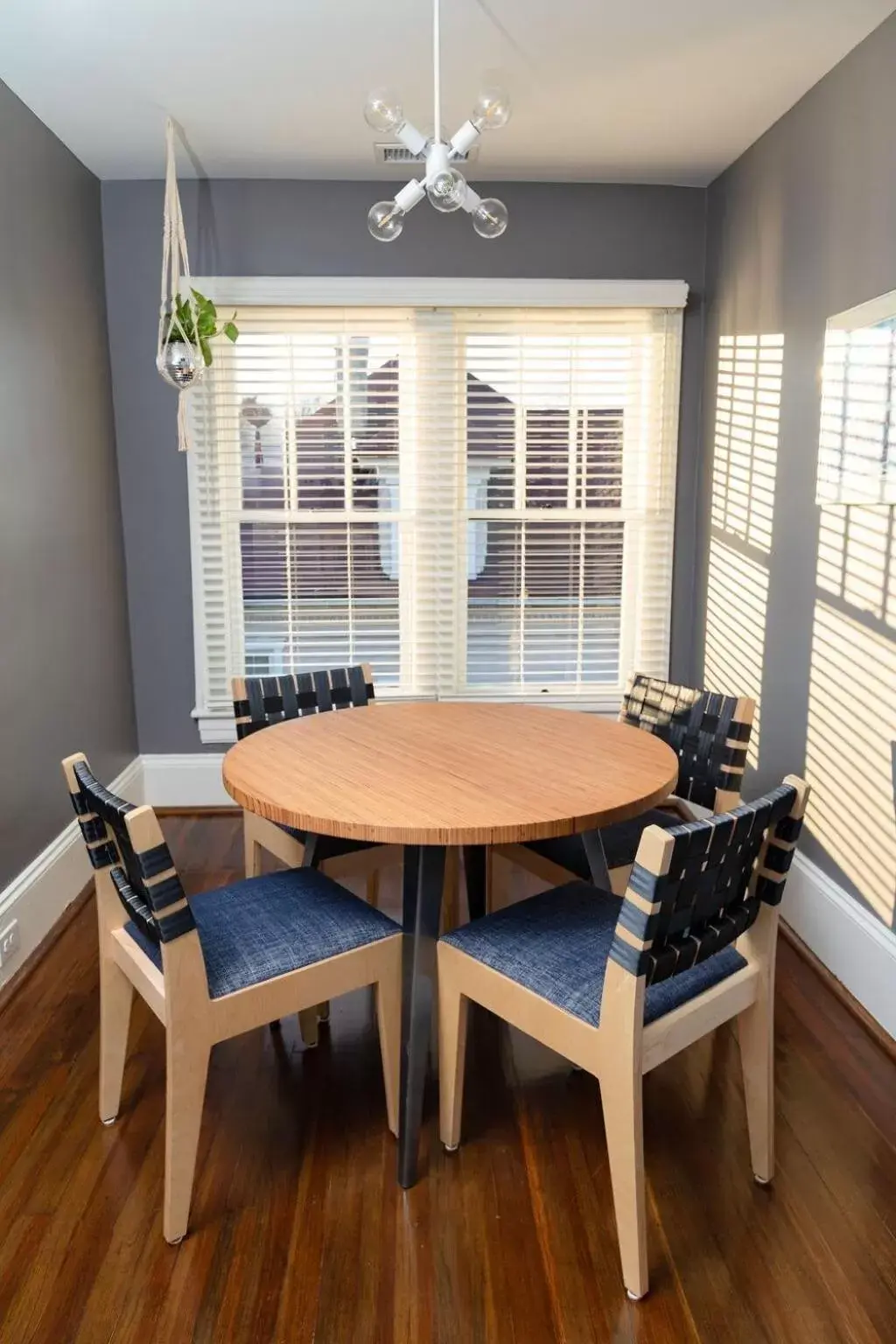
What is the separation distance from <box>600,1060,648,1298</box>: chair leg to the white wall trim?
2.92 metres

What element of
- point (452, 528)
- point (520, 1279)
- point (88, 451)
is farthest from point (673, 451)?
point (520, 1279)

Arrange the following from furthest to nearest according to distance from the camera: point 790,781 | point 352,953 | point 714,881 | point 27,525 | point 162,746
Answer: point 162,746
point 27,525
point 352,953
point 790,781
point 714,881

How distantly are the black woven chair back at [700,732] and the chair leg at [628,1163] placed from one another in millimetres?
962

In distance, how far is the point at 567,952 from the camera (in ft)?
5.44

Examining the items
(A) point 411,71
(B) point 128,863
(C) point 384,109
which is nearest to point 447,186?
(C) point 384,109

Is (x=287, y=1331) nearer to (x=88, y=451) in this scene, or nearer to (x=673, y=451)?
(x=88, y=451)

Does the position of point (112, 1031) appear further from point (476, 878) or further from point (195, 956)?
point (476, 878)

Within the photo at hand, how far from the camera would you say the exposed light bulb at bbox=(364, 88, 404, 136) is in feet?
5.60

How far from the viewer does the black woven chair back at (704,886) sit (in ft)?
4.43

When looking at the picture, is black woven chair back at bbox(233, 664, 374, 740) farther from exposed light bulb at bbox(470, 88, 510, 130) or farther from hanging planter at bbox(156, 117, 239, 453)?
exposed light bulb at bbox(470, 88, 510, 130)

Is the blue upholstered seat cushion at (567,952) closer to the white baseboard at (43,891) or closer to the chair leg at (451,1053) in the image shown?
the chair leg at (451,1053)

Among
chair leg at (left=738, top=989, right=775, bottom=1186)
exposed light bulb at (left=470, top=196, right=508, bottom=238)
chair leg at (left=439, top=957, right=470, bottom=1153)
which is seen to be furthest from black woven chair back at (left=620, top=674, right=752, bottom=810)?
exposed light bulb at (left=470, top=196, right=508, bottom=238)

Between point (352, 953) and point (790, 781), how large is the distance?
88 centimetres

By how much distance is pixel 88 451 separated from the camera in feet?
10.7
